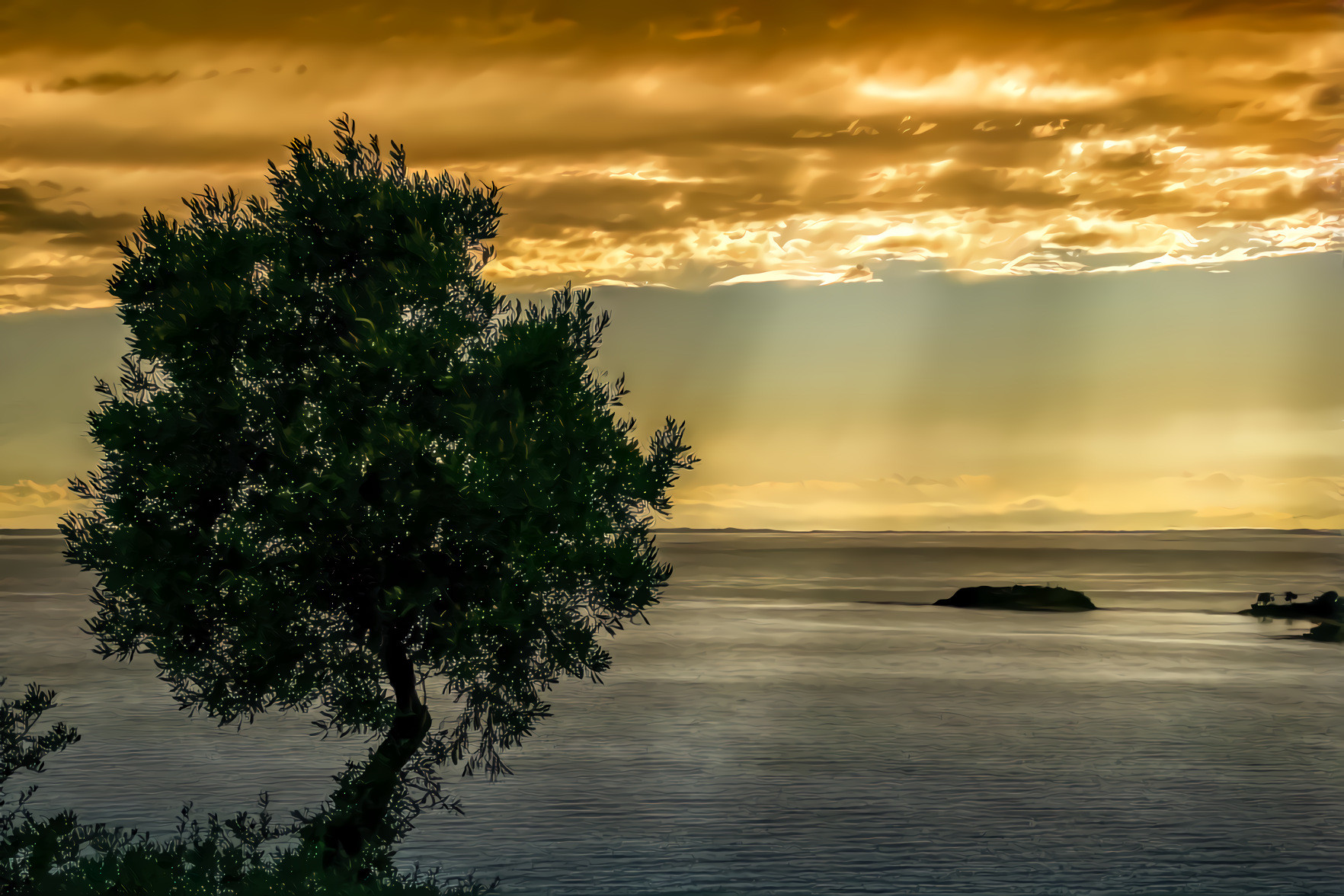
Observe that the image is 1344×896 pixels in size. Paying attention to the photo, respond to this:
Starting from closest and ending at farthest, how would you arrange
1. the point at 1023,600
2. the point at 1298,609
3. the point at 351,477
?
1. the point at 351,477
2. the point at 1298,609
3. the point at 1023,600

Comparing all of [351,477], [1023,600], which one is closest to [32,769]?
[351,477]

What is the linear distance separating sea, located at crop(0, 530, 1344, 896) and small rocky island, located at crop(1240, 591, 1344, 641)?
13.7 m

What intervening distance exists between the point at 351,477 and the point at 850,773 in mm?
29452

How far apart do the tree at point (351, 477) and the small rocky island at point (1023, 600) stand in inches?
→ 4787

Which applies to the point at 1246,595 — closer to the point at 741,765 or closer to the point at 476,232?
the point at 741,765

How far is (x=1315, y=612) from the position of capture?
11438cm

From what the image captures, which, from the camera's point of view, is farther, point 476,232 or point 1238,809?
point 1238,809

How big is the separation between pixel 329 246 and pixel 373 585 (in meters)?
6.64

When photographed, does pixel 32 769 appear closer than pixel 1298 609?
Yes

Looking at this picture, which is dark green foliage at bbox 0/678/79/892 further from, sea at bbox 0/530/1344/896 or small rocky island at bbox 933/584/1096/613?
small rocky island at bbox 933/584/1096/613

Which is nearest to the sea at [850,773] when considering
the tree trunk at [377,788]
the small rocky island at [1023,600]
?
the tree trunk at [377,788]

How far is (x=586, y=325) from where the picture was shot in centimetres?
2252

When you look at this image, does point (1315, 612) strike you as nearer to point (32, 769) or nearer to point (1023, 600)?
point (1023, 600)

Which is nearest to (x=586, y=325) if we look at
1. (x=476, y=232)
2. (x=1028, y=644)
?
(x=476, y=232)
